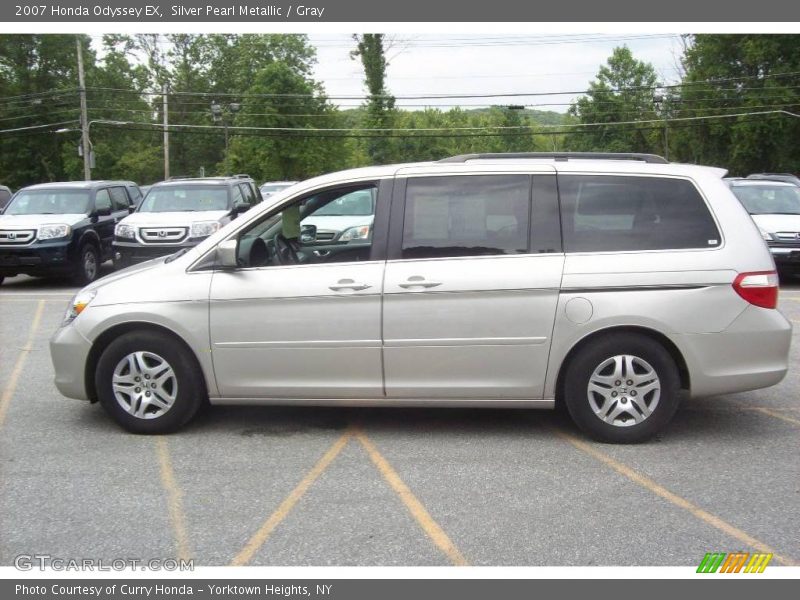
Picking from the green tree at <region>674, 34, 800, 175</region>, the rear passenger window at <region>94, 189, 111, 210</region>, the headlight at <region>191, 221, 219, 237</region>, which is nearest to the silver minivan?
the headlight at <region>191, 221, 219, 237</region>

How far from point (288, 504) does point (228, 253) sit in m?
1.86

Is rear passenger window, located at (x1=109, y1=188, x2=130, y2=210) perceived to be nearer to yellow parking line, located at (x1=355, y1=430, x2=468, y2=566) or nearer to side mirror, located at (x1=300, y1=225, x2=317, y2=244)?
side mirror, located at (x1=300, y1=225, x2=317, y2=244)

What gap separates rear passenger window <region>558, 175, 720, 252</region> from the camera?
5.36 meters

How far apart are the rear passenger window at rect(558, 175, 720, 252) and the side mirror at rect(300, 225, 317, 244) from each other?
1988 mm

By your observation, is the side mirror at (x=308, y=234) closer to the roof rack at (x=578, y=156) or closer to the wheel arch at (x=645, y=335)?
the roof rack at (x=578, y=156)

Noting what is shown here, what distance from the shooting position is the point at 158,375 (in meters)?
5.60

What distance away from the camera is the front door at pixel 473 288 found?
5277 millimetres

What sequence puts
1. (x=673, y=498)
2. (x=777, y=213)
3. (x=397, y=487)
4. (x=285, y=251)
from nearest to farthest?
(x=673, y=498) → (x=397, y=487) → (x=285, y=251) → (x=777, y=213)

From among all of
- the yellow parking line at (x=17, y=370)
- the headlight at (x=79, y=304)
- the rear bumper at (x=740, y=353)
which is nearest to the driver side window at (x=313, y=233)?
the headlight at (x=79, y=304)

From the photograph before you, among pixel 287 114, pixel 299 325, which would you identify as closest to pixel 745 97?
pixel 287 114

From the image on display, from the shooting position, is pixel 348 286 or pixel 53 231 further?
pixel 53 231

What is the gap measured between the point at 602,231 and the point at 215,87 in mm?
70799

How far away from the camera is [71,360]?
5.69m

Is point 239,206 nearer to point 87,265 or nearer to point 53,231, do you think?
point 87,265
